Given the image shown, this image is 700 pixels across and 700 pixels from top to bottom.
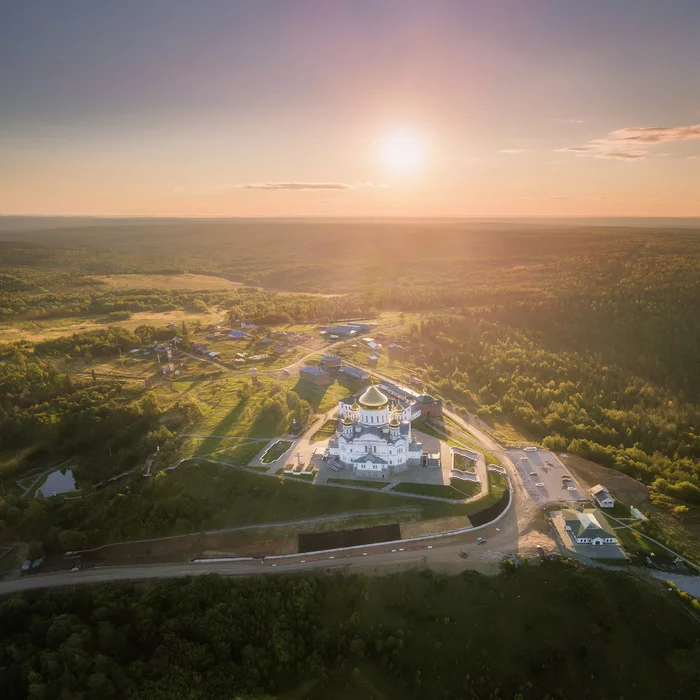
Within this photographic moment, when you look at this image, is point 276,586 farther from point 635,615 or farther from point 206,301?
point 206,301

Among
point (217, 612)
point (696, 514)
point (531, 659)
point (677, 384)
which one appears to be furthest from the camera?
point (677, 384)

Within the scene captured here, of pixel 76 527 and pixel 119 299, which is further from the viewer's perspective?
pixel 119 299

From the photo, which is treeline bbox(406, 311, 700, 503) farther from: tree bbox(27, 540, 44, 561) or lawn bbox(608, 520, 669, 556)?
tree bbox(27, 540, 44, 561)

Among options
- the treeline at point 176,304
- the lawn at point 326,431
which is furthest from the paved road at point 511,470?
the treeline at point 176,304

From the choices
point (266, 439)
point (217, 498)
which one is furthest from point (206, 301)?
point (217, 498)

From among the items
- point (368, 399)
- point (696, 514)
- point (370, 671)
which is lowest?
point (370, 671)

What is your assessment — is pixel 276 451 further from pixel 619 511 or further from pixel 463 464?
pixel 619 511

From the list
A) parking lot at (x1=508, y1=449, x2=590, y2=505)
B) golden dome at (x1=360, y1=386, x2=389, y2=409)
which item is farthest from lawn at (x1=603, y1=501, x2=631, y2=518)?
golden dome at (x1=360, y1=386, x2=389, y2=409)
